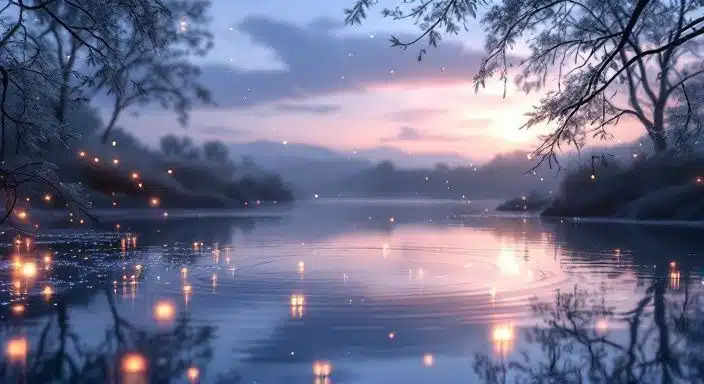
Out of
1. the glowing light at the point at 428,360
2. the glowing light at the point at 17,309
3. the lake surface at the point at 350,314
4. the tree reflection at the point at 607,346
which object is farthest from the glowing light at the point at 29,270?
the glowing light at the point at 428,360

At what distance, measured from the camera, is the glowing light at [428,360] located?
7070 mm

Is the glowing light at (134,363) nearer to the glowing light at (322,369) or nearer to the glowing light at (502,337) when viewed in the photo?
the glowing light at (322,369)

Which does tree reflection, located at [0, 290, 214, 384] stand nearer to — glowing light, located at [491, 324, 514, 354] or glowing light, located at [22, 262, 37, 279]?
glowing light, located at [491, 324, 514, 354]

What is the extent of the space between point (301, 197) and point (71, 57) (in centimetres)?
5142

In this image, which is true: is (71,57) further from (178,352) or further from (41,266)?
(178,352)

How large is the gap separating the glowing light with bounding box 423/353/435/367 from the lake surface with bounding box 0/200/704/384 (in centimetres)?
4

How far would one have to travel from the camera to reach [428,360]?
7215 millimetres

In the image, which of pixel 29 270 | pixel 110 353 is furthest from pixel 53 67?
pixel 110 353

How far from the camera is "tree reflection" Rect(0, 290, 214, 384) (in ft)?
21.9

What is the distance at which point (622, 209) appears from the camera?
115 ft

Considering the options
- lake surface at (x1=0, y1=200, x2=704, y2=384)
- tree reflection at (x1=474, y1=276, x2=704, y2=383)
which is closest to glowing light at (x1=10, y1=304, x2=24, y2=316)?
lake surface at (x1=0, y1=200, x2=704, y2=384)

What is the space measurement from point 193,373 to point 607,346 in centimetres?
368

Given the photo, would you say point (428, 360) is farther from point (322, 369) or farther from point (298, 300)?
point (298, 300)

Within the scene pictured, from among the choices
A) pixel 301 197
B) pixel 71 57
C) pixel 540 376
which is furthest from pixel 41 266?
pixel 301 197
